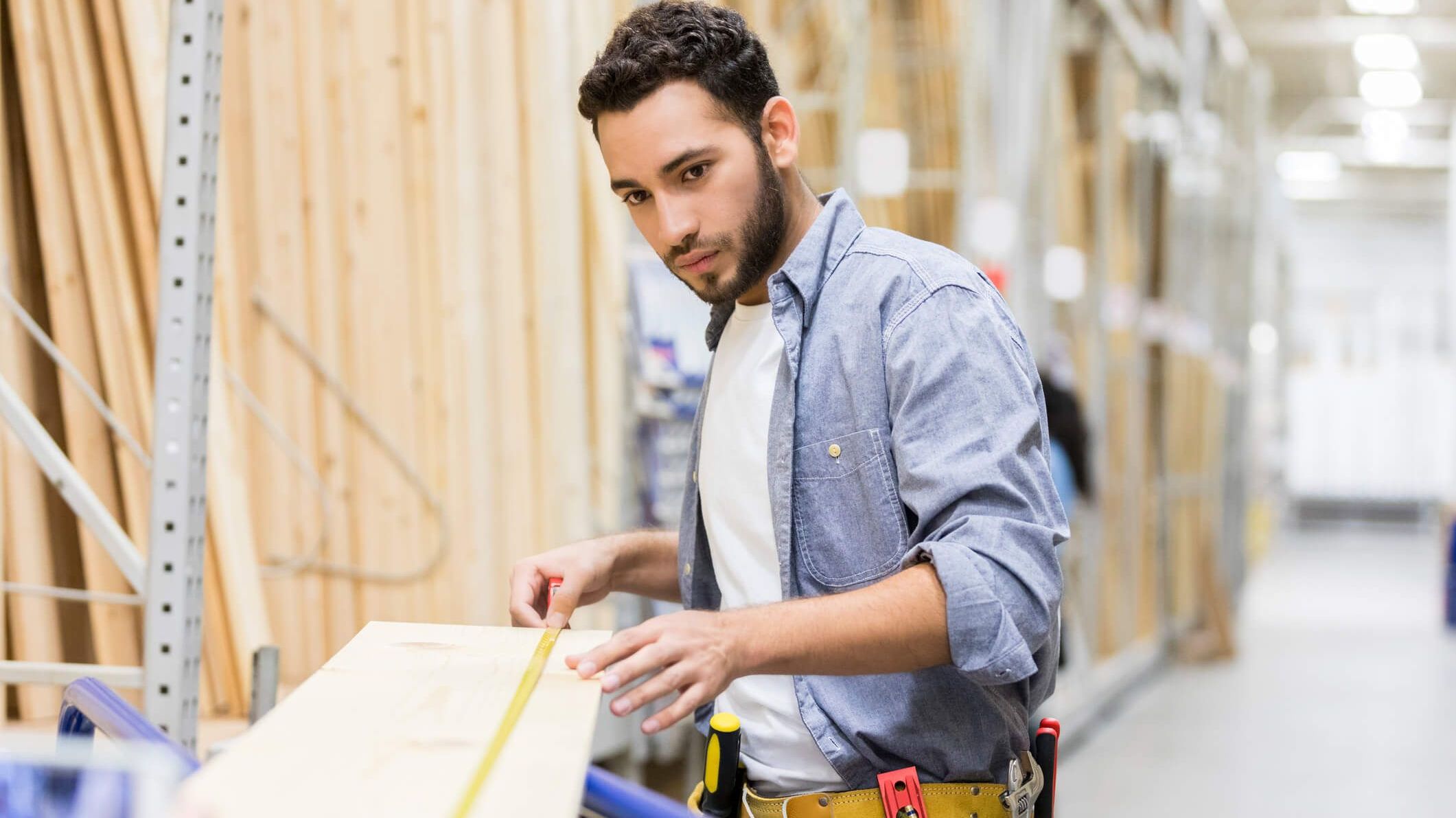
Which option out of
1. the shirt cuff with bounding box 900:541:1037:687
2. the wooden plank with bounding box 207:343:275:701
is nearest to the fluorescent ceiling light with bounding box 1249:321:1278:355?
the wooden plank with bounding box 207:343:275:701

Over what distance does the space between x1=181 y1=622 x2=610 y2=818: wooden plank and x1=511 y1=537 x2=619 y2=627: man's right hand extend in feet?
0.49

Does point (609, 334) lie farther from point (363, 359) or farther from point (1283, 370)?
point (1283, 370)

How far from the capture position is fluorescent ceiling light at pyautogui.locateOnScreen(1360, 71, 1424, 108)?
55.1 feet

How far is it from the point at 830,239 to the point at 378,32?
2476 mm

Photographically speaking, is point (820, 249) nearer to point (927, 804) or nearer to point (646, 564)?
point (646, 564)

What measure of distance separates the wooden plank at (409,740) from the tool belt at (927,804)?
0.33m

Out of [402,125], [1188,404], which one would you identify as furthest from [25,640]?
[1188,404]

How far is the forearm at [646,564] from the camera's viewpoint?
1914 mm

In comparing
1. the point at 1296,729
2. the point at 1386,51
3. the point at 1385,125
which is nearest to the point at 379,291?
the point at 1296,729

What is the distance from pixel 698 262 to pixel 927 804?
70 centimetres

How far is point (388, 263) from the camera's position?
12.3ft

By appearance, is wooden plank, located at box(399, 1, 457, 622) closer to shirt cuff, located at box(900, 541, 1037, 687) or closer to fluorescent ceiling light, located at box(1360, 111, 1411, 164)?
shirt cuff, located at box(900, 541, 1037, 687)

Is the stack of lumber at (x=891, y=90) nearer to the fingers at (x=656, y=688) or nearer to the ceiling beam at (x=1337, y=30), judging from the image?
the fingers at (x=656, y=688)

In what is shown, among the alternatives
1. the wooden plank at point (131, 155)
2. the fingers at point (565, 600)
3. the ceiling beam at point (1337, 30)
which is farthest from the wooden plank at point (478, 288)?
the ceiling beam at point (1337, 30)
